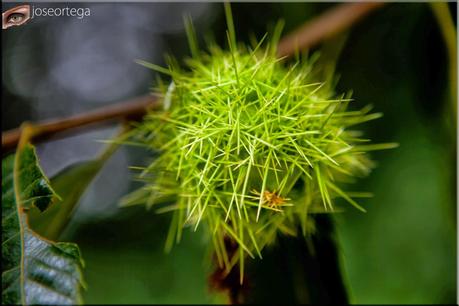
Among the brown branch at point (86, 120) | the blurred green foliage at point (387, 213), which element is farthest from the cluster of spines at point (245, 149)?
the blurred green foliage at point (387, 213)

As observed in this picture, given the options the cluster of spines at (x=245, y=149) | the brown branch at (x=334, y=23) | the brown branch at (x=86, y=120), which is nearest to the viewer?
the cluster of spines at (x=245, y=149)

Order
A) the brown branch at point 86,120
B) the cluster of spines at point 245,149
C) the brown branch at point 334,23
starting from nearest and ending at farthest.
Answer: the cluster of spines at point 245,149 → the brown branch at point 86,120 → the brown branch at point 334,23

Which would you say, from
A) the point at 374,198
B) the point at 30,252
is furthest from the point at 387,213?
the point at 30,252

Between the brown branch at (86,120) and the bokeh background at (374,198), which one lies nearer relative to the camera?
the brown branch at (86,120)

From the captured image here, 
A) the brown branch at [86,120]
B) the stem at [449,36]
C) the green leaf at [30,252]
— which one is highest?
the stem at [449,36]

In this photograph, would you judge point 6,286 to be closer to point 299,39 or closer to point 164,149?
point 164,149

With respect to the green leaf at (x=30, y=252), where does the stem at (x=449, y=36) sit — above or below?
above

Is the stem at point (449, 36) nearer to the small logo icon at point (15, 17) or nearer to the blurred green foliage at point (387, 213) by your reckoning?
the blurred green foliage at point (387, 213)
